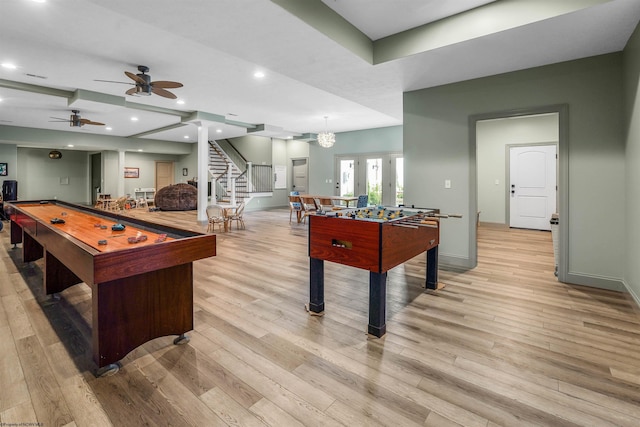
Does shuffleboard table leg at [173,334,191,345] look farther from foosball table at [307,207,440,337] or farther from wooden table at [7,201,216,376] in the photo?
foosball table at [307,207,440,337]

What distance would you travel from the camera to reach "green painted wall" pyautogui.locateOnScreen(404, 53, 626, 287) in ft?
11.7

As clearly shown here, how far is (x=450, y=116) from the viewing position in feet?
15.4

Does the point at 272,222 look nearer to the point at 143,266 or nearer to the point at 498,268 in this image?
the point at 498,268

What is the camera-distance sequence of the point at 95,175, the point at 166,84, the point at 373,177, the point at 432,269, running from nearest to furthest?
the point at 432,269 → the point at 166,84 → the point at 373,177 → the point at 95,175

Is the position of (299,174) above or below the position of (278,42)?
below

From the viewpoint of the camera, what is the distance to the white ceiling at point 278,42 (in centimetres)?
288

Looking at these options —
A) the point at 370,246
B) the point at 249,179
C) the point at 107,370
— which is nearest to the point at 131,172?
the point at 249,179

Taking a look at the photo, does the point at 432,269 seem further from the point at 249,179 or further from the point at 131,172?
the point at 131,172

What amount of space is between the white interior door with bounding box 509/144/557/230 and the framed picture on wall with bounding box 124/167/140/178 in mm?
14876

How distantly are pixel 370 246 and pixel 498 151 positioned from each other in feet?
23.0

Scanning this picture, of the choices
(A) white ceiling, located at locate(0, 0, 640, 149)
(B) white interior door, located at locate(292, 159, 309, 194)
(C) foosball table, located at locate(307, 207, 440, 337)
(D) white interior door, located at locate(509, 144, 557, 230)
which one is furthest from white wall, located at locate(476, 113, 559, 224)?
(B) white interior door, located at locate(292, 159, 309, 194)

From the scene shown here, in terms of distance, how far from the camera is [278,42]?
335cm

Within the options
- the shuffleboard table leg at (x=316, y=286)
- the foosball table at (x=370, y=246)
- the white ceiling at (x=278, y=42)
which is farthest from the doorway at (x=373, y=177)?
the shuffleboard table leg at (x=316, y=286)

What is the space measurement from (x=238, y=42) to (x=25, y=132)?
10.6 metres
